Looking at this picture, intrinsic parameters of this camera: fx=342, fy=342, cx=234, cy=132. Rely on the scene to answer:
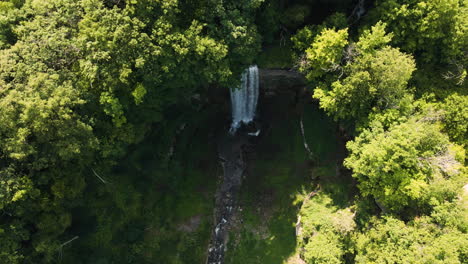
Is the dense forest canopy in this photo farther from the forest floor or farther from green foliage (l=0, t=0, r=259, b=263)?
the forest floor

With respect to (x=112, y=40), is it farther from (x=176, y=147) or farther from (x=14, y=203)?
(x=176, y=147)

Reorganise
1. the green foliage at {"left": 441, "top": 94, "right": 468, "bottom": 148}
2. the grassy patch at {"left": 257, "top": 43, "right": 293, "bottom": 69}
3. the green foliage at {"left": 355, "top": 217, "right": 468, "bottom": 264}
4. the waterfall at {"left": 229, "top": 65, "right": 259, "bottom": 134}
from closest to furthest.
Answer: the green foliage at {"left": 355, "top": 217, "right": 468, "bottom": 264} < the green foliage at {"left": 441, "top": 94, "right": 468, "bottom": 148} < the grassy patch at {"left": 257, "top": 43, "right": 293, "bottom": 69} < the waterfall at {"left": 229, "top": 65, "right": 259, "bottom": 134}

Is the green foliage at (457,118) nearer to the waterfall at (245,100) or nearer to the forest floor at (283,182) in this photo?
the forest floor at (283,182)

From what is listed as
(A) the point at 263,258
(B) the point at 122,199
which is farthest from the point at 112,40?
(A) the point at 263,258

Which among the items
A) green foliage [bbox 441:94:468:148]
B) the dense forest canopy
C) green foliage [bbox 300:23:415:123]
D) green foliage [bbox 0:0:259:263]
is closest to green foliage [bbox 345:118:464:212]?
the dense forest canopy

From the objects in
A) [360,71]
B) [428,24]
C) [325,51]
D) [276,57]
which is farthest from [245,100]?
[428,24]

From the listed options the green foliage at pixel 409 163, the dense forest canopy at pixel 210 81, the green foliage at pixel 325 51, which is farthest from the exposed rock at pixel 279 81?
the green foliage at pixel 409 163

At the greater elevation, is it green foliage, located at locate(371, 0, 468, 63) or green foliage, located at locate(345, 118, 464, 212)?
green foliage, located at locate(371, 0, 468, 63)
